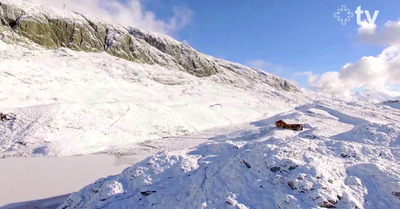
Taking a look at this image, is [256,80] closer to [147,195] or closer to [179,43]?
[179,43]

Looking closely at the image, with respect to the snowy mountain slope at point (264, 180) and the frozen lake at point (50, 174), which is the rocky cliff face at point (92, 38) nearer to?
the frozen lake at point (50, 174)

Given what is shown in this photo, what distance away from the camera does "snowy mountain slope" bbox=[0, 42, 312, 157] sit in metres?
31.3

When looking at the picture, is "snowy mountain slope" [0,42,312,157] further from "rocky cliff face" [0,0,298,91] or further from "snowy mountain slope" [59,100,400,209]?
"snowy mountain slope" [59,100,400,209]

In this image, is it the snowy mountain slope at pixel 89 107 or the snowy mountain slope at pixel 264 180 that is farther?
the snowy mountain slope at pixel 89 107

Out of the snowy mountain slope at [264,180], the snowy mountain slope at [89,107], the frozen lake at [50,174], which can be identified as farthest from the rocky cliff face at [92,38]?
the snowy mountain slope at [264,180]

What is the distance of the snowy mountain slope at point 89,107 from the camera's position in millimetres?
31312

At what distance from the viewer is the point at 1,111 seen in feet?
111

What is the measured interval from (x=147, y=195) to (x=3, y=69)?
169 feet

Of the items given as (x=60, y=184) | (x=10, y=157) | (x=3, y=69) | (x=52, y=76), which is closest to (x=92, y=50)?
(x=52, y=76)

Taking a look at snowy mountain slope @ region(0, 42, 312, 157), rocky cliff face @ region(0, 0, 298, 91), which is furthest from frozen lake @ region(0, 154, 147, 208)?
rocky cliff face @ region(0, 0, 298, 91)

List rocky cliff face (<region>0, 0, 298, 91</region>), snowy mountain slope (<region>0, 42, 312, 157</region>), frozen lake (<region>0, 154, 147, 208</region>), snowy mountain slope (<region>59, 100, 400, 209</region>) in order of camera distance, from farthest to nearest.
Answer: rocky cliff face (<region>0, 0, 298, 91</region>), snowy mountain slope (<region>0, 42, 312, 157</region>), frozen lake (<region>0, 154, 147, 208</region>), snowy mountain slope (<region>59, 100, 400, 209</region>)

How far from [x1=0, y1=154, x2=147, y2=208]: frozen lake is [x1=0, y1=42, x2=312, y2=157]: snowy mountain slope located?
2.99 meters

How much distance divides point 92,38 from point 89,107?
3048 inches

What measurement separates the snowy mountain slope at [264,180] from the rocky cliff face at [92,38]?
302 ft
